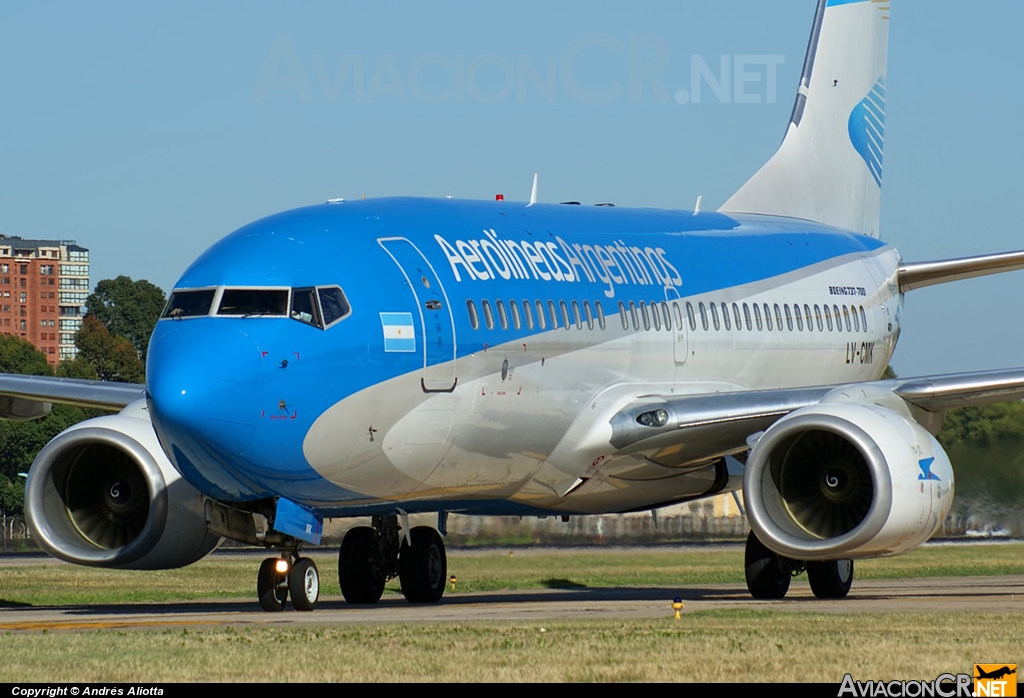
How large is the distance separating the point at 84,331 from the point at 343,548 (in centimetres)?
8089

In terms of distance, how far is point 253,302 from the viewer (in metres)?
16.8

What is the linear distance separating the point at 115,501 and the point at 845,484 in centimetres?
789

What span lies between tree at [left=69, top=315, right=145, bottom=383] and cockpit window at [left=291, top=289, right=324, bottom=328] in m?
77.5

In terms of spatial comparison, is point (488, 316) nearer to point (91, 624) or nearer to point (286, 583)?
point (286, 583)

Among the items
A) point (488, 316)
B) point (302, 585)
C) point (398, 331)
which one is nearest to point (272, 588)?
point (302, 585)

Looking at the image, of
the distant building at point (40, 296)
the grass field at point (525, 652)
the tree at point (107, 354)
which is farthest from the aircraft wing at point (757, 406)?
the distant building at point (40, 296)

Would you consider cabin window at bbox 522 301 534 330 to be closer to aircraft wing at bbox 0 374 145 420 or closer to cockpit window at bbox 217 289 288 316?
cockpit window at bbox 217 289 288 316

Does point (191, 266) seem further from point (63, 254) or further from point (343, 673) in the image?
point (63, 254)

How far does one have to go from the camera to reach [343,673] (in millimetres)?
11867

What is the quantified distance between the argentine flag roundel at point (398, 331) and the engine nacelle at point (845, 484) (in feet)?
13.0

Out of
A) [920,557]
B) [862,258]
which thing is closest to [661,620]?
[862,258]

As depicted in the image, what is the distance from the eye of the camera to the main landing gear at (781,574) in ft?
74.2

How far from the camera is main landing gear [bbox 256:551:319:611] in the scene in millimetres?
17938

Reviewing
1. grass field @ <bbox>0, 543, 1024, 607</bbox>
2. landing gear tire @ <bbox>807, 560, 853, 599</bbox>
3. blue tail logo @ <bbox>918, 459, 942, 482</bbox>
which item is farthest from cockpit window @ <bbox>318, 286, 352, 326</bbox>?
landing gear tire @ <bbox>807, 560, 853, 599</bbox>
